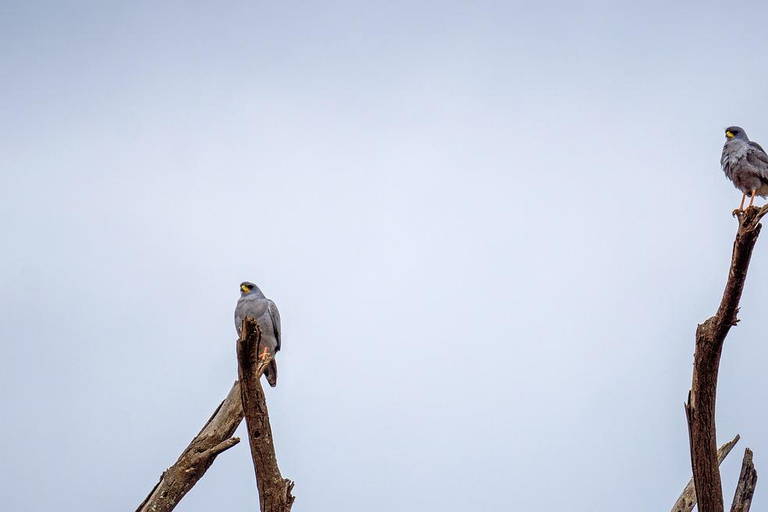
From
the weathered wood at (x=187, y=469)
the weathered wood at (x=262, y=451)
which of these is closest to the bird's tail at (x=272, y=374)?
the weathered wood at (x=187, y=469)

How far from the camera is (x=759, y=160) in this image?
9.34 m

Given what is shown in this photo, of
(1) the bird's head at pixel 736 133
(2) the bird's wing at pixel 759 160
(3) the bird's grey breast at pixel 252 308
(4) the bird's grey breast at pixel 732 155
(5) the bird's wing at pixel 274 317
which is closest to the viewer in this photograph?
(2) the bird's wing at pixel 759 160

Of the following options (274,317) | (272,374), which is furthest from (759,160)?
(272,374)

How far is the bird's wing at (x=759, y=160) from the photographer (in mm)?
9297

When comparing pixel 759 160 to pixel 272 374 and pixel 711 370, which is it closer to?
pixel 711 370

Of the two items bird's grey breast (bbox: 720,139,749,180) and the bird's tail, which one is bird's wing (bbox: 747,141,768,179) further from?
the bird's tail

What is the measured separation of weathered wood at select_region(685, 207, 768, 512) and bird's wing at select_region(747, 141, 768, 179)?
12.9 ft

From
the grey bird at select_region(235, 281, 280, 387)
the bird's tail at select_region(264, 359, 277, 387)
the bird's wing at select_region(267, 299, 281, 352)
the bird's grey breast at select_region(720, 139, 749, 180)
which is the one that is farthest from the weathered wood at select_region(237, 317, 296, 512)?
the bird's grey breast at select_region(720, 139, 749, 180)

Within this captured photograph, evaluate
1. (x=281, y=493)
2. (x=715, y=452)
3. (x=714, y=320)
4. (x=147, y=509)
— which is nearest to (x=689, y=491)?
(x=715, y=452)

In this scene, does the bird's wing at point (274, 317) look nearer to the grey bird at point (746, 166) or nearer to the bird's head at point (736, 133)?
the grey bird at point (746, 166)

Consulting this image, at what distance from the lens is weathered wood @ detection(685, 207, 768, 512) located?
18.9 feet

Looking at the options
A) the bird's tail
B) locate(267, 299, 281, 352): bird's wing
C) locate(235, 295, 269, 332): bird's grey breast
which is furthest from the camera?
locate(267, 299, 281, 352): bird's wing

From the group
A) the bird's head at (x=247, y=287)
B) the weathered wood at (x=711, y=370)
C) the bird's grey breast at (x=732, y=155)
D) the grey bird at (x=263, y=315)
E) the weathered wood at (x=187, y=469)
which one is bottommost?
the weathered wood at (x=711, y=370)

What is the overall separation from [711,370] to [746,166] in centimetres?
449
